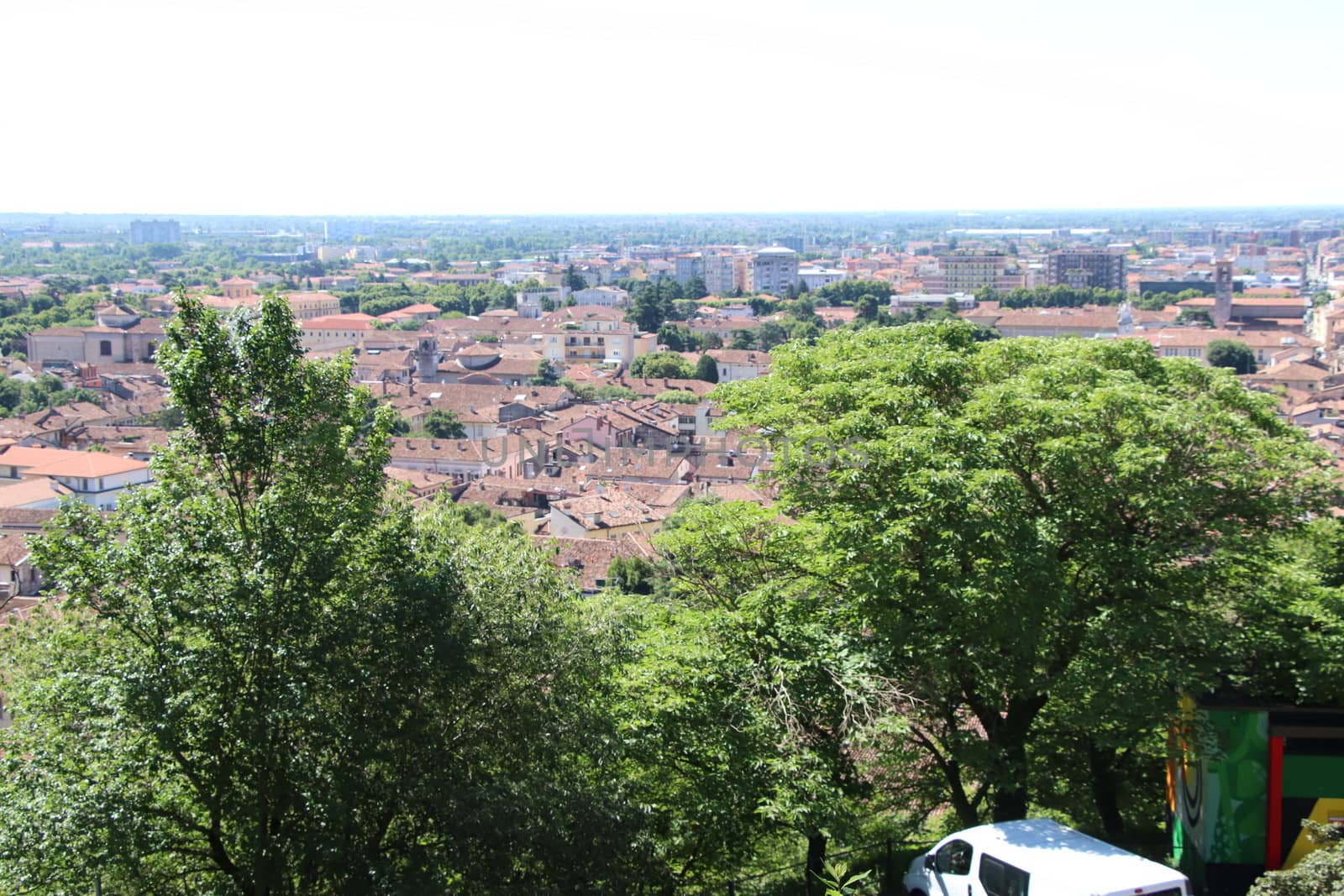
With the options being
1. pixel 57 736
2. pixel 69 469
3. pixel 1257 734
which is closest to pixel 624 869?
pixel 57 736

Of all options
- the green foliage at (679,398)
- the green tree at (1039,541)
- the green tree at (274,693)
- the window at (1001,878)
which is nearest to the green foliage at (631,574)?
the green tree at (1039,541)

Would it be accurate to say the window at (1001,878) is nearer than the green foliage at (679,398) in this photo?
Yes

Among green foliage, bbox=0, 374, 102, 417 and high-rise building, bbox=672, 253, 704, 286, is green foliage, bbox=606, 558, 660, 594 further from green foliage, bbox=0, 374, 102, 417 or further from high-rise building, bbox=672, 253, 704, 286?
high-rise building, bbox=672, 253, 704, 286

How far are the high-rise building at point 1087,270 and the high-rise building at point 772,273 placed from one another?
24.7 metres

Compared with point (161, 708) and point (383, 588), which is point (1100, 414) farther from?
point (161, 708)

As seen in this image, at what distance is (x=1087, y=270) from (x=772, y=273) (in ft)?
97.2

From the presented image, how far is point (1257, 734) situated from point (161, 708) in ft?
18.8

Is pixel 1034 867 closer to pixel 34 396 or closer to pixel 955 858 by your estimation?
pixel 955 858

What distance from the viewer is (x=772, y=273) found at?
396 feet

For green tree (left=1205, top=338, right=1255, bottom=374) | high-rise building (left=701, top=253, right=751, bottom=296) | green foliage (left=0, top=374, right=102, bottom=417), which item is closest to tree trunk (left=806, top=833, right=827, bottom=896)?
green foliage (left=0, top=374, right=102, bottom=417)

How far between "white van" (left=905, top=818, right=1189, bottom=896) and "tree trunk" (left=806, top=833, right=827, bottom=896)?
2.70ft

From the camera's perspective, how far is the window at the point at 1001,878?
596 cm

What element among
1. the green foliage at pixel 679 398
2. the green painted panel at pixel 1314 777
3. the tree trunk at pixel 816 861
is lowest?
the green foliage at pixel 679 398

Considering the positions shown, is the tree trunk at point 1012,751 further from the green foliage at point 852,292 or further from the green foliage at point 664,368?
the green foliage at point 852,292
